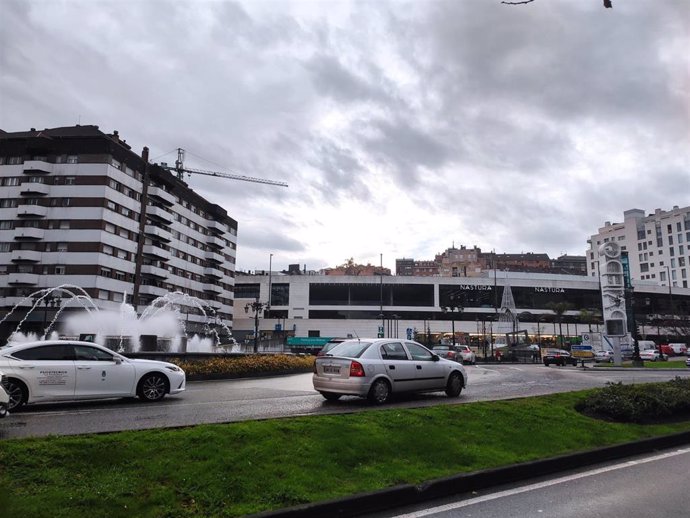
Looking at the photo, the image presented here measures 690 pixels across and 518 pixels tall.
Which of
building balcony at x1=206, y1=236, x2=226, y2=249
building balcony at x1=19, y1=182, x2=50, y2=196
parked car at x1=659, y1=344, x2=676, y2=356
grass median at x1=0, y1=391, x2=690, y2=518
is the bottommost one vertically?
parked car at x1=659, y1=344, x2=676, y2=356

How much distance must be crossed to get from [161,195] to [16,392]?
7095cm

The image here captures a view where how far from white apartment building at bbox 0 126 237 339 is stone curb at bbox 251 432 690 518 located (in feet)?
198

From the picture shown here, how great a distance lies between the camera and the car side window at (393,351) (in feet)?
39.8

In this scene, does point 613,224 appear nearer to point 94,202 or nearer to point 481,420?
point 94,202

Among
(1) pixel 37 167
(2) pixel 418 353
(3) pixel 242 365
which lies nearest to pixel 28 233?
(1) pixel 37 167

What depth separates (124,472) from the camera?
17.8 ft

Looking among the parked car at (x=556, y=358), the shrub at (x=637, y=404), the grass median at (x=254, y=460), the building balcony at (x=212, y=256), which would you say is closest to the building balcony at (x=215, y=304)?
the building balcony at (x=212, y=256)

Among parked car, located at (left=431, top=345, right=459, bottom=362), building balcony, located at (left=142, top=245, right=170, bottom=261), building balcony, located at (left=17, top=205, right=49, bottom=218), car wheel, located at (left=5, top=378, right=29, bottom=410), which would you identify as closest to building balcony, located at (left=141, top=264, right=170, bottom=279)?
building balcony, located at (left=142, top=245, right=170, bottom=261)

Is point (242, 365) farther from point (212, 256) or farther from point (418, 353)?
point (212, 256)

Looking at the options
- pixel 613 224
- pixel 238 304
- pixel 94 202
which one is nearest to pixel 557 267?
pixel 613 224

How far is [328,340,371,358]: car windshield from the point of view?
467 inches

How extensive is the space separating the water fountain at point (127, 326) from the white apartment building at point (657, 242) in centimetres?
9390

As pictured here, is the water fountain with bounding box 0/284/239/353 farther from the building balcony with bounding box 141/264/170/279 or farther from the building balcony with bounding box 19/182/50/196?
the building balcony with bounding box 19/182/50/196

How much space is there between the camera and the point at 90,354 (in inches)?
446
